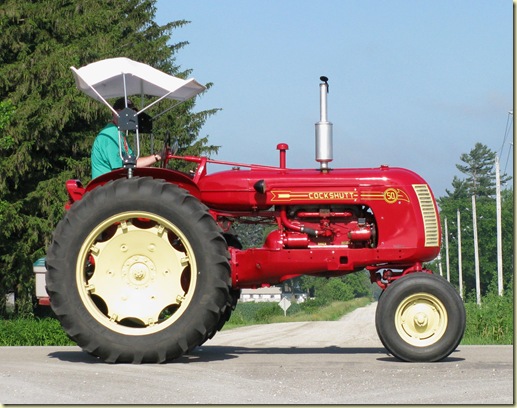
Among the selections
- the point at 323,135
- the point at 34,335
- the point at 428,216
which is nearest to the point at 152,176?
the point at 323,135

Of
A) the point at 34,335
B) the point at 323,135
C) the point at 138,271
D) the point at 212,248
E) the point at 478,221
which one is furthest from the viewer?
the point at 478,221

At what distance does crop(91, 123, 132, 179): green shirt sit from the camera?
9.50 meters

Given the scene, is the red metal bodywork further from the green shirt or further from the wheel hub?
the wheel hub

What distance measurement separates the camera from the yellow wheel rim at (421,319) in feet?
29.1

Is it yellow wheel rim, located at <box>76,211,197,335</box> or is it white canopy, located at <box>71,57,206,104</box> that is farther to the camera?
white canopy, located at <box>71,57,206,104</box>

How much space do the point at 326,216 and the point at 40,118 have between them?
23281 millimetres

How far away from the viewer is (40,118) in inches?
1243

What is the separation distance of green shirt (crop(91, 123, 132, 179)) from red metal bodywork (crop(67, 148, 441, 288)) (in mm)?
311

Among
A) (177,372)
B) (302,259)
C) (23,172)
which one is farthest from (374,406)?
(23,172)

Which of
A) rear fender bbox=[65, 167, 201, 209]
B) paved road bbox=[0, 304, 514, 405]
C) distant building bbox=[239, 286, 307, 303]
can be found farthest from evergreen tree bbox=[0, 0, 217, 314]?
distant building bbox=[239, 286, 307, 303]

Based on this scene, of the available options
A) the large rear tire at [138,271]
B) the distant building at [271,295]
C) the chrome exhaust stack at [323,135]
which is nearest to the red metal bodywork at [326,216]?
the chrome exhaust stack at [323,135]

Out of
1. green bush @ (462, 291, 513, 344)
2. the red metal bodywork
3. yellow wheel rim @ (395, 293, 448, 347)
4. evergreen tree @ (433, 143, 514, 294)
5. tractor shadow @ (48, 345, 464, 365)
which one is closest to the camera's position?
yellow wheel rim @ (395, 293, 448, 347)

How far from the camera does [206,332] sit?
8.77m

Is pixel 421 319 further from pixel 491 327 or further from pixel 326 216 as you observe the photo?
pixel 491 327
